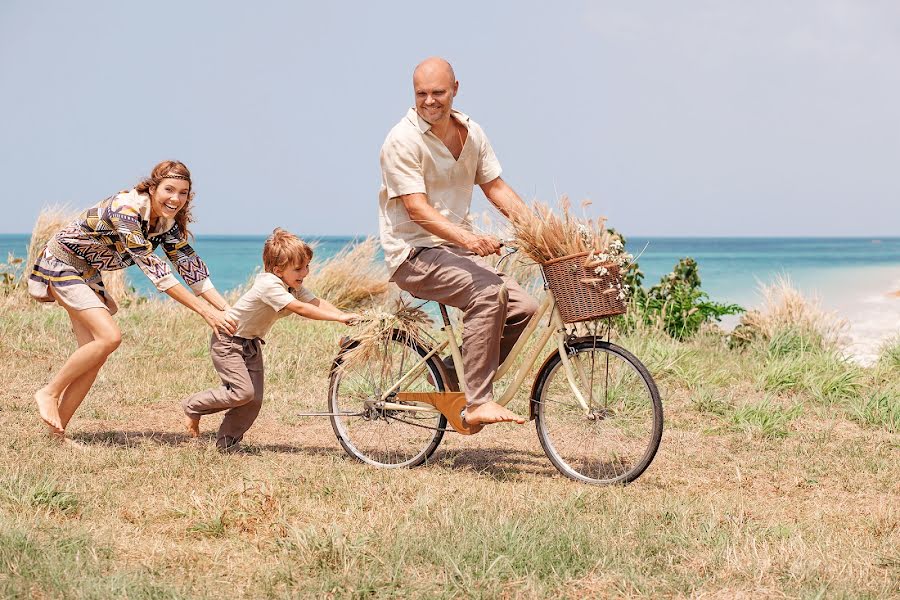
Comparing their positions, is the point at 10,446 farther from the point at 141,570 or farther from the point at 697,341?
the point at 697,341

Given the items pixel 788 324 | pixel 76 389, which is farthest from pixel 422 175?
pixel 788 324

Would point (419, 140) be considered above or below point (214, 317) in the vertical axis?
above

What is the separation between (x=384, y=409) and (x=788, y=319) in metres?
5.55

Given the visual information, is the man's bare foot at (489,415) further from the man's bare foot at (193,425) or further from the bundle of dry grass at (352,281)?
the bundle of dry grass at (352,281)

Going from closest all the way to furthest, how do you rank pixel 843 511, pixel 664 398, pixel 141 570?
pixel 141 570 → pixel 843 511 → pixel 664 398

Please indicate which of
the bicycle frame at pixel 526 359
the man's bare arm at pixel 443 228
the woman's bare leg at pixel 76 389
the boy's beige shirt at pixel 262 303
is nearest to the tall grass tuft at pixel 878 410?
the bicycle frame at pixel 526 359

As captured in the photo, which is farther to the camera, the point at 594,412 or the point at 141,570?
the point at 594,412

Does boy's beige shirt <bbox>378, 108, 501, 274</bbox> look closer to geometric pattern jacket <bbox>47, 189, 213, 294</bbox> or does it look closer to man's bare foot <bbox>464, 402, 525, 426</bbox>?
man's bare foot <bbox>464, 402, 525, 426</bbox>

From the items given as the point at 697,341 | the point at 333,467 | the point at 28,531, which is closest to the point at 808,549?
the point at 333,467

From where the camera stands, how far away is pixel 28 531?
400 cm

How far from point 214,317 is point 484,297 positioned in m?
1.60

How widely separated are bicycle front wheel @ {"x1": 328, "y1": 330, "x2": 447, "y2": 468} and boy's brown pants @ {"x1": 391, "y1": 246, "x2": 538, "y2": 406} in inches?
16.8

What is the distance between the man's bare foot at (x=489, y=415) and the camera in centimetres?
504

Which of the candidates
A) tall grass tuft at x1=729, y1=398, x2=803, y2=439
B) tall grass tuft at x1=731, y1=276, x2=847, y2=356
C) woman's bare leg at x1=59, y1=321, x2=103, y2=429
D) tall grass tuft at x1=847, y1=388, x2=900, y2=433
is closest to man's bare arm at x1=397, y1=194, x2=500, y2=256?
woman's bare leg at x1=59, y1=321, x2=103, y2=429
